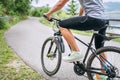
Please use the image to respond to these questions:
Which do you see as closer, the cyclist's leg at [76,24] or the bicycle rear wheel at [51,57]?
the cyclist's leg at [76,24]

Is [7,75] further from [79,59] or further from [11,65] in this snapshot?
[79,59]

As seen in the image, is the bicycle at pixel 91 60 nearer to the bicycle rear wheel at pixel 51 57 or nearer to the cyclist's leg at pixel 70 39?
the bicycle rear wheel at pixel 51 57

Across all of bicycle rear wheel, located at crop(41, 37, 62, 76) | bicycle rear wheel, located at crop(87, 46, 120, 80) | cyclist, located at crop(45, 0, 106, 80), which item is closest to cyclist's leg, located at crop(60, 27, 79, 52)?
cyclist, located at crop(45, 0, 106, 80)

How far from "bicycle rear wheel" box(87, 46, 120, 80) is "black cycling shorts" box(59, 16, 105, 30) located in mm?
394

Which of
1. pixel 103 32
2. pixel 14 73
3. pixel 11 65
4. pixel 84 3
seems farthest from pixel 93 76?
pixel 11 65

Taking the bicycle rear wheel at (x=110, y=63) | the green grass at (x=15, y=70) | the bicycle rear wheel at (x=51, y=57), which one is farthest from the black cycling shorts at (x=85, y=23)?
the green grass at (x=15, y=70)

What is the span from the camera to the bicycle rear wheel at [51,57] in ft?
19.5

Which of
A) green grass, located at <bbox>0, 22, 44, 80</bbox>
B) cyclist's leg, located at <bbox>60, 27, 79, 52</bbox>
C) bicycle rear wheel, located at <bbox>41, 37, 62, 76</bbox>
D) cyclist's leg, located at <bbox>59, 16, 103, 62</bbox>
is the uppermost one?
cyclist's leg, located at <bbox>59, 16, 103, 62</bbox>

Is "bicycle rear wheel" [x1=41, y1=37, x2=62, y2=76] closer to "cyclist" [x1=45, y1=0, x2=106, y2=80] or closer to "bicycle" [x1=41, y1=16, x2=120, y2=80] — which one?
"bicycle" [x1=41, y1=16, x2=120, y2=80]

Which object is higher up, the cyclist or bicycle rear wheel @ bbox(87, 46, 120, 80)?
the cyclist

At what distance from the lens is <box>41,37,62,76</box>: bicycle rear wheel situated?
5.94 m

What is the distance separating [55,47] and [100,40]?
40.8 inches

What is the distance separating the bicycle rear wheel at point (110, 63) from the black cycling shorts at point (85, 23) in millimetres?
394

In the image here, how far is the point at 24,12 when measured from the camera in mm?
52844
